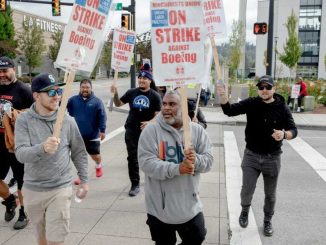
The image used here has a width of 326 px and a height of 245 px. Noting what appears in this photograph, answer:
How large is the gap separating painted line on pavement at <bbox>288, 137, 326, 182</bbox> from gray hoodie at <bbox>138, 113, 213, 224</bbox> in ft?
Answer: 16.7

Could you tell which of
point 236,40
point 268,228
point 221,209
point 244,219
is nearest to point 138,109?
point 221,209

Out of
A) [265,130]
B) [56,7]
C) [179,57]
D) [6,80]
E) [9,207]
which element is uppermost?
[56,7]

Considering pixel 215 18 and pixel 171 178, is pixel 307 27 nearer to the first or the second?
pixel 215 18

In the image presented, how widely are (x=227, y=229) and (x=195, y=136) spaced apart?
213 cm

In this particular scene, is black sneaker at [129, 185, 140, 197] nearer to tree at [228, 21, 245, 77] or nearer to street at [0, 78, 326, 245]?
street at [0, 78, 326, 245]

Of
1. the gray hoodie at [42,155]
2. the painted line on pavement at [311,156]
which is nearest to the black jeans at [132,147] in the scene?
the gray hoodie at [42,155]

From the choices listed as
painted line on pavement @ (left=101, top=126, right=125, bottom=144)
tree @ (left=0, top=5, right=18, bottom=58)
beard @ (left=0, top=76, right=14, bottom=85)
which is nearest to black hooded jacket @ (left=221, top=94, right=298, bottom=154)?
beard @ (left=0, top=76, right=14, bottom=85)

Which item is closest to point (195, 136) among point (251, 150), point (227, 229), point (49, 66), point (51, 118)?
point (51, 118)

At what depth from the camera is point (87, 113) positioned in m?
6.56

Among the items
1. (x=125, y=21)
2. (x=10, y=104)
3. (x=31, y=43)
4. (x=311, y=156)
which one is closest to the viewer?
(x=10, y=104)

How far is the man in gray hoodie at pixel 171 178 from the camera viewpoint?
10.2ft

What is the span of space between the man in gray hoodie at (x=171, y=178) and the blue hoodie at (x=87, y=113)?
352 cm

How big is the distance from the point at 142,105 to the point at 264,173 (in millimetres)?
2189

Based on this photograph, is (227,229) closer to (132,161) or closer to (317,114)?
(132,161)
